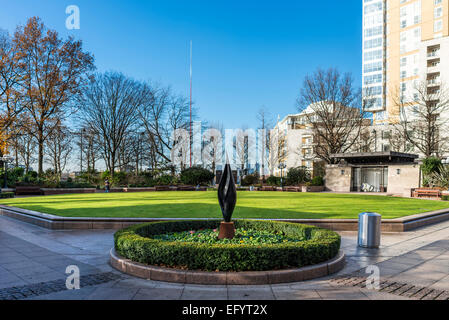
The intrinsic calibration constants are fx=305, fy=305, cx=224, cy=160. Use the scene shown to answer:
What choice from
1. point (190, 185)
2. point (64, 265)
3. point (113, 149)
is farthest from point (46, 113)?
point (64, 265)

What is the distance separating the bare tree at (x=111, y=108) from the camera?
37.2 m

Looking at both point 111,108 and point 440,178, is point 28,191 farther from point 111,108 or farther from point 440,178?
point 440,178

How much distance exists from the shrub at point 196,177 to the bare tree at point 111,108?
28.8ft

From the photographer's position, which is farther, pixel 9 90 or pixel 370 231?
pixel 9 90

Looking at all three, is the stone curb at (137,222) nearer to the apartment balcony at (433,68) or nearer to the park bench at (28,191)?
the park bench at (28,191)

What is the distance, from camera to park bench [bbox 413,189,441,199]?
77.2 ft

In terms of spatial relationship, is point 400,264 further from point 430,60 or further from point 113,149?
point 430,60

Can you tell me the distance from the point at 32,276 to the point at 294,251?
15.9 feet

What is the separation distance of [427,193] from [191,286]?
25.2 meters

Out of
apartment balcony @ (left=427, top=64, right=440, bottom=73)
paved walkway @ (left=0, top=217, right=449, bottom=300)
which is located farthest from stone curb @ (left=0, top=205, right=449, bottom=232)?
apartment balcony @ (left=427, top=64, right=440, bottom=73)

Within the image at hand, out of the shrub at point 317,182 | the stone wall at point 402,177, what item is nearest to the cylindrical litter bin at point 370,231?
the stone wall at point 402,177

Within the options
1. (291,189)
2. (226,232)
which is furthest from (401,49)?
(226,232)

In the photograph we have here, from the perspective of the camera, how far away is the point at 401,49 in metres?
64.0

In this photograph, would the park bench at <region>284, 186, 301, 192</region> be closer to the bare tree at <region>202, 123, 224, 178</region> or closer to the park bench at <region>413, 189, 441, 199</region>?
the park bench at <region>413, 189, 441, 199</region>
